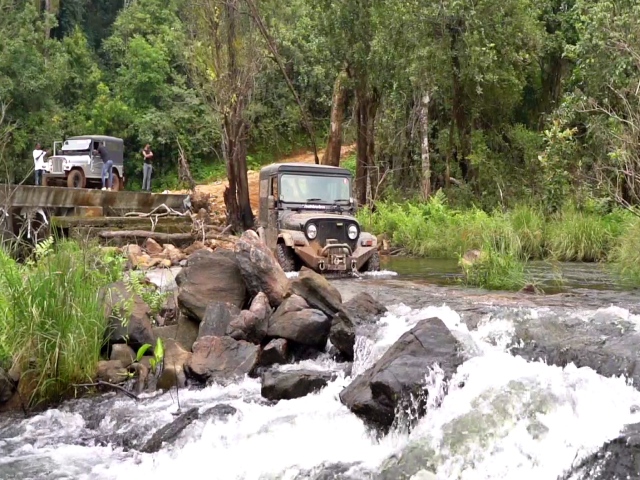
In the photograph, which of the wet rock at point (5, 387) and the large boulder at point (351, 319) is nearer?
the wet rock at point (5, 387)

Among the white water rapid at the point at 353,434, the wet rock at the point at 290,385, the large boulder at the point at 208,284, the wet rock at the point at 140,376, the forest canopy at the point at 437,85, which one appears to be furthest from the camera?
the forest canopy at the point at 437,85

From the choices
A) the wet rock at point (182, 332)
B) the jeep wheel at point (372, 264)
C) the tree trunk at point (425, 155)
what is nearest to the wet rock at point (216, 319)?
the wet rock at point (182, 332)

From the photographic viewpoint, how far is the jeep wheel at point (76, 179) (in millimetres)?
22047

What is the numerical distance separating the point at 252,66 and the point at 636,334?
518 inches

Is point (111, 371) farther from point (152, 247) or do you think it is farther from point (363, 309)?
point (152, 247)

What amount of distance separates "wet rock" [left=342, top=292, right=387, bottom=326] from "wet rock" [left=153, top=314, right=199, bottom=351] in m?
1.62

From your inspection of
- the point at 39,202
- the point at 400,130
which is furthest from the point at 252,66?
the point at 400,130

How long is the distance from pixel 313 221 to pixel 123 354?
4687mm

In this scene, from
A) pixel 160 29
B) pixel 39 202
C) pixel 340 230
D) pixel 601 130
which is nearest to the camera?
pixel 340 230

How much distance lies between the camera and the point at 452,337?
5484mm

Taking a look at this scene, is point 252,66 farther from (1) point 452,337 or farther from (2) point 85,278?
(1) point 452,337

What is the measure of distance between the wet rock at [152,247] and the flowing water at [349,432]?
29.7 feet

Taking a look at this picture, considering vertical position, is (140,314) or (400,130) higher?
(400,130)

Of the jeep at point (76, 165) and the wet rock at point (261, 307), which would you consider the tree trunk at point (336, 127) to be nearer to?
the jeep at point (76, 165)
